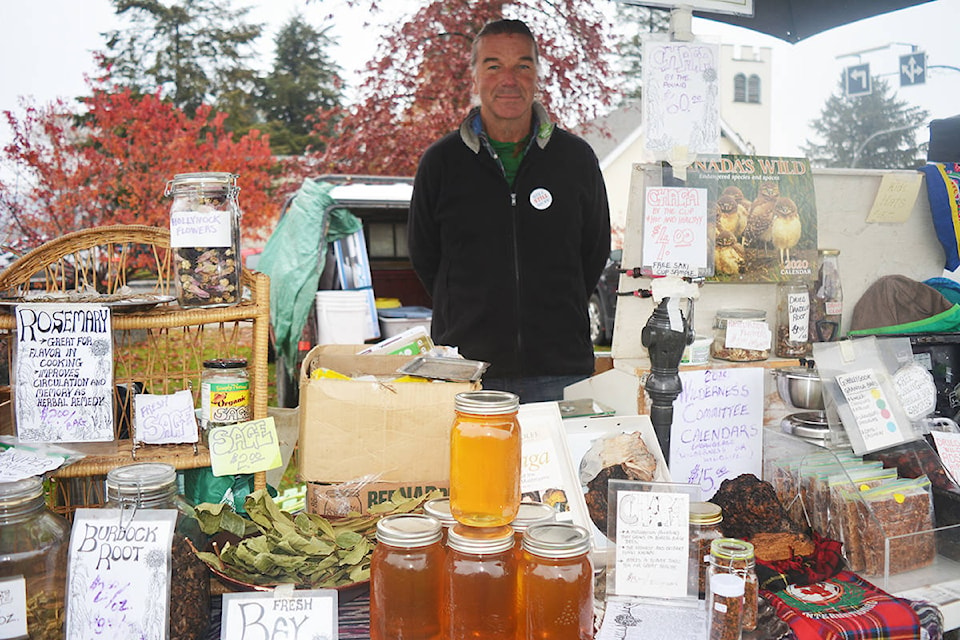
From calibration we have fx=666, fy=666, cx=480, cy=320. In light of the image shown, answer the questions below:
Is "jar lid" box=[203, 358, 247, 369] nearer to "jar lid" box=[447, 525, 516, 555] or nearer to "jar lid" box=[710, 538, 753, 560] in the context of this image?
"jar lid" box=[447, 525, 516, 555]

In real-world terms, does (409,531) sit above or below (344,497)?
above

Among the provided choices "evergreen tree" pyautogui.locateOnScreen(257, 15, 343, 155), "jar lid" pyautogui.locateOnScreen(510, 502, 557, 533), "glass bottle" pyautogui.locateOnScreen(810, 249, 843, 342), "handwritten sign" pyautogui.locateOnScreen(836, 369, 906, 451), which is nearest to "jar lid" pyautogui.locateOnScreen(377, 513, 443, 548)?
"jar lid" pyautogui.locateOnScreen(510, 502, 557, 533)

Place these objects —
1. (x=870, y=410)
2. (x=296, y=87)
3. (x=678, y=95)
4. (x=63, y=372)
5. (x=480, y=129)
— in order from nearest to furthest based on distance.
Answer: (x=63, y=372), (x=870, y=410), (x=678, y=95), (x=480, y=129), (x=296, y=87)

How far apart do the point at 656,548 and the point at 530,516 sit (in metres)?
0.31

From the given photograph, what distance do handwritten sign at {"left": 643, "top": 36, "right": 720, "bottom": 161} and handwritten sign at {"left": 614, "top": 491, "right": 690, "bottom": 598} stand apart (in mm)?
1020

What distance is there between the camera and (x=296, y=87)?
1778 centimetres

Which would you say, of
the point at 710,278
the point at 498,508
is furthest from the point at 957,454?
the point at 498,508

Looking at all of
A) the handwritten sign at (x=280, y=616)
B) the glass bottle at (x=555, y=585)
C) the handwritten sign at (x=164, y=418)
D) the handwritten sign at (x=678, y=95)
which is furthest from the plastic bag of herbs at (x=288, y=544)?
the handwritten sign at (x=678, y=95)

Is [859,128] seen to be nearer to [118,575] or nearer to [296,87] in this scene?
[296,87]

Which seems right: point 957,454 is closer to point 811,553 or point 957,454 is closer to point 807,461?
point 807,461

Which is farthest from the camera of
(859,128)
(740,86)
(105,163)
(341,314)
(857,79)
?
(740,86)

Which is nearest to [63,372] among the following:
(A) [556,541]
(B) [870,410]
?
(A) [556,541]

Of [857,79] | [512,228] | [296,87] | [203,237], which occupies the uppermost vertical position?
[296,87]

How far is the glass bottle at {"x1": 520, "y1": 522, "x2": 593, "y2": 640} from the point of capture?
1.05 meters
